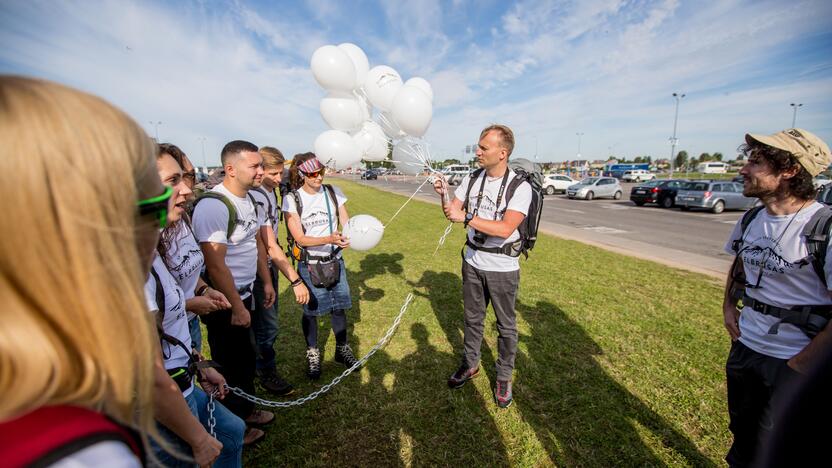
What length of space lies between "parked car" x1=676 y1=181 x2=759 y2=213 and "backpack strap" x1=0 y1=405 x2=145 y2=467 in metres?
20.6

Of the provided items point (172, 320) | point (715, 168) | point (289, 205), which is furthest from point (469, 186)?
point (715, 168)

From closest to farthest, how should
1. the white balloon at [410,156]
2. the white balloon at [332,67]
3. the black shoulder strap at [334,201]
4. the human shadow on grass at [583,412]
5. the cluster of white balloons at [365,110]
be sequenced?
the human shadow on grass at [583,412] → the black shoulder strap at [334,201] → the cluster of white balloons at [365,110] → the white balloon at [332,67] → the white balloon at [410,156]

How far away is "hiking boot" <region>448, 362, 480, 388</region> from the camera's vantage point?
3.32 m

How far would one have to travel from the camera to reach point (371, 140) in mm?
4984

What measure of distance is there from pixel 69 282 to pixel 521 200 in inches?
106

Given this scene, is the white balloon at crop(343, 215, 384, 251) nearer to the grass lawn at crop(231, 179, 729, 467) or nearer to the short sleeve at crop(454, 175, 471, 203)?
the short sleeve at crop(454, 175, 471, 203)

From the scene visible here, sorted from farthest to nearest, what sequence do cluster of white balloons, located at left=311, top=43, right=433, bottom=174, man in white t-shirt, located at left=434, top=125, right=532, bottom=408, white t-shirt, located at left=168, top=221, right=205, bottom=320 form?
1. cluster of white balloons, located at left=311, top=43, right=433, bottom=174
2. man in white t-shirt, located at left=434, top=125, right=532, bottom=408
3. white t-shirt, located at left=168, top=221, right=205, bottom=320

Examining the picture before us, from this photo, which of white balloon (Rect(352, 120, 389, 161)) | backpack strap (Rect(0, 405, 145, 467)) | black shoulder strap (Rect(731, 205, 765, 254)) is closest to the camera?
backpack strap (Rect(0, 405, 145, 467))

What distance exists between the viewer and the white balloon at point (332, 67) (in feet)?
13.9

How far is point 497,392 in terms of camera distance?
3.10 metres

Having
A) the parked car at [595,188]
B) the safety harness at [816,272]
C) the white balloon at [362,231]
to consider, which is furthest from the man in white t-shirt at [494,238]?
the parked car at [595,188]

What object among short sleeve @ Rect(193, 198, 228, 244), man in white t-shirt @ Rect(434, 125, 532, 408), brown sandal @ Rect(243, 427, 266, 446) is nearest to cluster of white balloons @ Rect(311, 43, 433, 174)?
man in white t-shirt @ Rect(434, 125, 532, 408)

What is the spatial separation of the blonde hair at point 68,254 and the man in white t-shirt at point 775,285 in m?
2.65

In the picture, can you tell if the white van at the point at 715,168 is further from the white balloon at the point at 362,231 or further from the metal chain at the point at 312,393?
the white balloon at the point at 362,231
